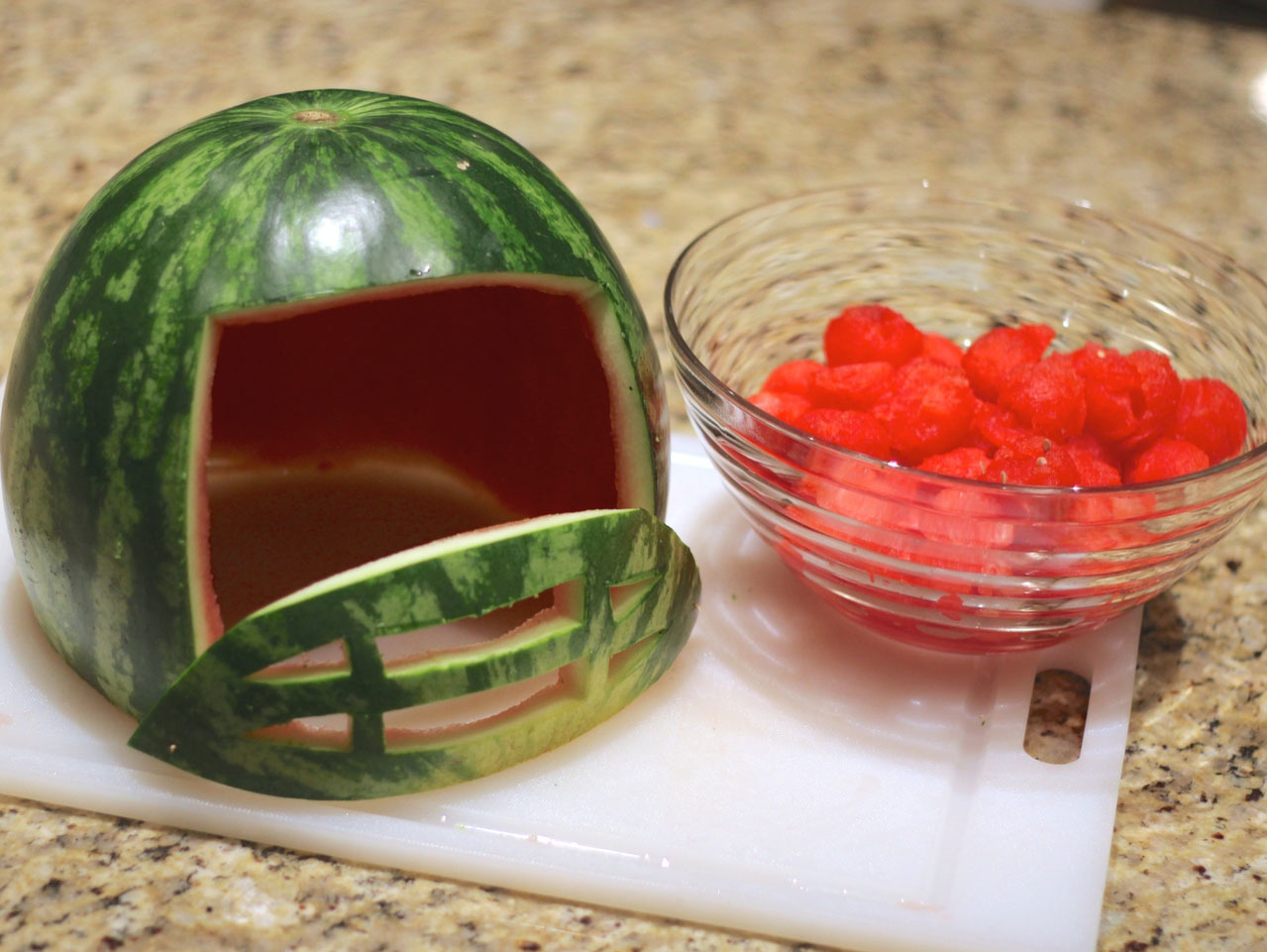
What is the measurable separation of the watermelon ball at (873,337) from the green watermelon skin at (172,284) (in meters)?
0.30

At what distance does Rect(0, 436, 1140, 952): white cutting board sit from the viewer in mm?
1016

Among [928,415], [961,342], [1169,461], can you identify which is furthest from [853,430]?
[961,342]

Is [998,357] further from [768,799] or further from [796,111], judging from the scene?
[796,111]

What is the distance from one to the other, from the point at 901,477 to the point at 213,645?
52 cm

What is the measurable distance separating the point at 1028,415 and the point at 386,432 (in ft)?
2.15

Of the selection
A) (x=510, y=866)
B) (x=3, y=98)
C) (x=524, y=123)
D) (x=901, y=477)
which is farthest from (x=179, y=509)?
(x=3, y=98)

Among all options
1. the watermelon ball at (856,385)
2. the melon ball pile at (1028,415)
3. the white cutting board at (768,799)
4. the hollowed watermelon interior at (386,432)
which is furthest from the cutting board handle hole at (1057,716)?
the hollowed watermelon interior at (386,432)

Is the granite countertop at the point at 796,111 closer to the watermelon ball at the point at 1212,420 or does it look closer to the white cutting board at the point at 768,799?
the white cutting board at the point at 768,799

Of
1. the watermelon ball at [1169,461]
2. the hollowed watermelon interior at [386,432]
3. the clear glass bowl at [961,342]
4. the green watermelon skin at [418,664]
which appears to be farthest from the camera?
the hollowed watermelon interior at [386,432]

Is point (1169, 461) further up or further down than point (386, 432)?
further up

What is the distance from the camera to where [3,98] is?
2316mm

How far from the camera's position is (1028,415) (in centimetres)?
118

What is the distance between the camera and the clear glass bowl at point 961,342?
3.53 feet

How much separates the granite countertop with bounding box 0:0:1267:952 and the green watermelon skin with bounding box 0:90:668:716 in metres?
0.65
